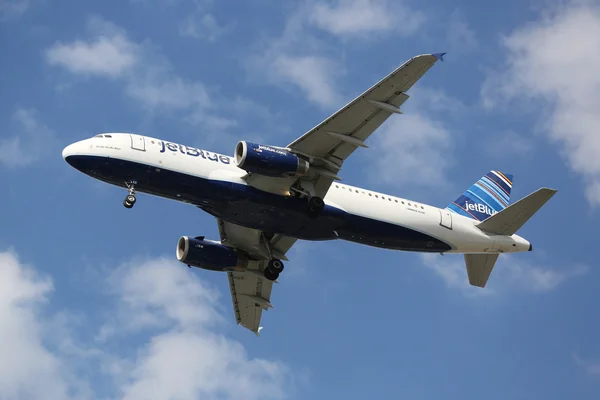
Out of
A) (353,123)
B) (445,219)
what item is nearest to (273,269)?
(445,219)

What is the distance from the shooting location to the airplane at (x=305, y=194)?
50969 millimetres

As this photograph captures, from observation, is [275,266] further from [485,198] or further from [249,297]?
→ [485,198]

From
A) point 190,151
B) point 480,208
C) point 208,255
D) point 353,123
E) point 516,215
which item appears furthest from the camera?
point 480,208

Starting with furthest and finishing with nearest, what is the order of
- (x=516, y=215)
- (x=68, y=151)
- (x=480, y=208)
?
(x=480, y=208) → (x=516, y=215) → (x=68, y=151)

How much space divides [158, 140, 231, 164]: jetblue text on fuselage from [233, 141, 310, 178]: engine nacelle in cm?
177

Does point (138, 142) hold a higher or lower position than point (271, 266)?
higher

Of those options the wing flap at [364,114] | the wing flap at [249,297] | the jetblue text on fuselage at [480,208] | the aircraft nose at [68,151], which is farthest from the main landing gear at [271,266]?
the aircraft nose at [68,151]

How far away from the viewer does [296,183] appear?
53.2 metres

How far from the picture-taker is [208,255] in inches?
2367

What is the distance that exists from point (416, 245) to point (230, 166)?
40.3 feet

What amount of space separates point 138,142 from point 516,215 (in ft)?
73.1

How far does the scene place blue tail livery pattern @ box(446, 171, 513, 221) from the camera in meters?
61.0

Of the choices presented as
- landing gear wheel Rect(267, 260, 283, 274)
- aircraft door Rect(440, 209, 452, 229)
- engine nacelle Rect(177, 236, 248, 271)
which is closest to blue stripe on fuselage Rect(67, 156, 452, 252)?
aircraft door Rect(440, 209, 452, 229)

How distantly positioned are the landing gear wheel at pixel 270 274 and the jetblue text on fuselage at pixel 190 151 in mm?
9882
